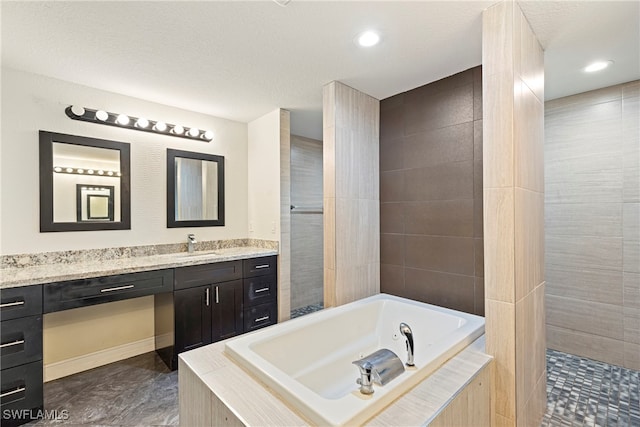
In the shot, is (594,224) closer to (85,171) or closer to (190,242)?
(190,242)

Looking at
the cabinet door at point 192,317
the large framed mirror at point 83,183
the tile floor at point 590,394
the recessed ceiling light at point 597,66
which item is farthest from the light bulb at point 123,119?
the tile floor at point 590,394

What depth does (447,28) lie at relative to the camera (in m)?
1.71

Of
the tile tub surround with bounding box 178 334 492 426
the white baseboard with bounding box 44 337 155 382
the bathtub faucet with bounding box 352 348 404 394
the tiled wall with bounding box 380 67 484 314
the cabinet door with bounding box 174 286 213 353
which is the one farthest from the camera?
the cabinet door with bounding box 174 286 213 353

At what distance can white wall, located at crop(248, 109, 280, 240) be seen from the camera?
124 inches

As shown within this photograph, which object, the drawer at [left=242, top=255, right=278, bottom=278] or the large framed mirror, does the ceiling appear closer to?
the large framed mirror

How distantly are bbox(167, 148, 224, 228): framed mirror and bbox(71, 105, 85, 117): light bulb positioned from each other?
72 cm

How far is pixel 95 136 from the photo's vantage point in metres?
2.53

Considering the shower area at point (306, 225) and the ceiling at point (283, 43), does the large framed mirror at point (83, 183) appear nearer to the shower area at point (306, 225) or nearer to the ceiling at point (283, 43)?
the ceiling at point (283, 43)

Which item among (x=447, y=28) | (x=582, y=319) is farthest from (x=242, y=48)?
(x=582, y=319)

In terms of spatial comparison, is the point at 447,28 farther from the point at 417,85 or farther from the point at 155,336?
the point at 155,336

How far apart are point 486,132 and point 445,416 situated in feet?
4.48

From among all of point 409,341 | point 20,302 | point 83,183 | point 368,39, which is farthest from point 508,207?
point 83,183

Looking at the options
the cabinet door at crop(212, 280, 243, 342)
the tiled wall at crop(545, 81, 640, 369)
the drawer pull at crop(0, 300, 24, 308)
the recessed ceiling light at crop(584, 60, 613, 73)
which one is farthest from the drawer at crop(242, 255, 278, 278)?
the recessed ceiling light at crop(584, 60, 613, 73)

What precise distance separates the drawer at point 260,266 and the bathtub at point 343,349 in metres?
1.04
